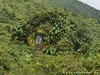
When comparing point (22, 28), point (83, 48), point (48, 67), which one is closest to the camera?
point (48, 67)

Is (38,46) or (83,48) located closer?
(83,48)

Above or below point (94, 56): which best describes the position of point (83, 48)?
below

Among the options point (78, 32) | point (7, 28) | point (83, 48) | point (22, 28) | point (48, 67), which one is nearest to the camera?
point (48, 67)

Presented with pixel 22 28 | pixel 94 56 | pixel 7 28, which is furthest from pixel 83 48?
pixel 7 28

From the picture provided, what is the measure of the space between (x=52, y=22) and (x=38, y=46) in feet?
10.9

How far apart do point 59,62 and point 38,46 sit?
68.6 ft

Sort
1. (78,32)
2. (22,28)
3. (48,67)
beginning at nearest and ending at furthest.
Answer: (48,67)
(78,32)
(22,28)

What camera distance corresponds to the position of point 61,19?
38.9m

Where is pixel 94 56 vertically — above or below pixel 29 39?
above

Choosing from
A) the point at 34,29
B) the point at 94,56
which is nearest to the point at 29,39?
the point at 34,29

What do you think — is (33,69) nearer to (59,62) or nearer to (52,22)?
(59,62)

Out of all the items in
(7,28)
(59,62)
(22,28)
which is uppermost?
(59,62)

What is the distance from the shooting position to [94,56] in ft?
60.5

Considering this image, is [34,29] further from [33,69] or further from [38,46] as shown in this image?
[33,69]
